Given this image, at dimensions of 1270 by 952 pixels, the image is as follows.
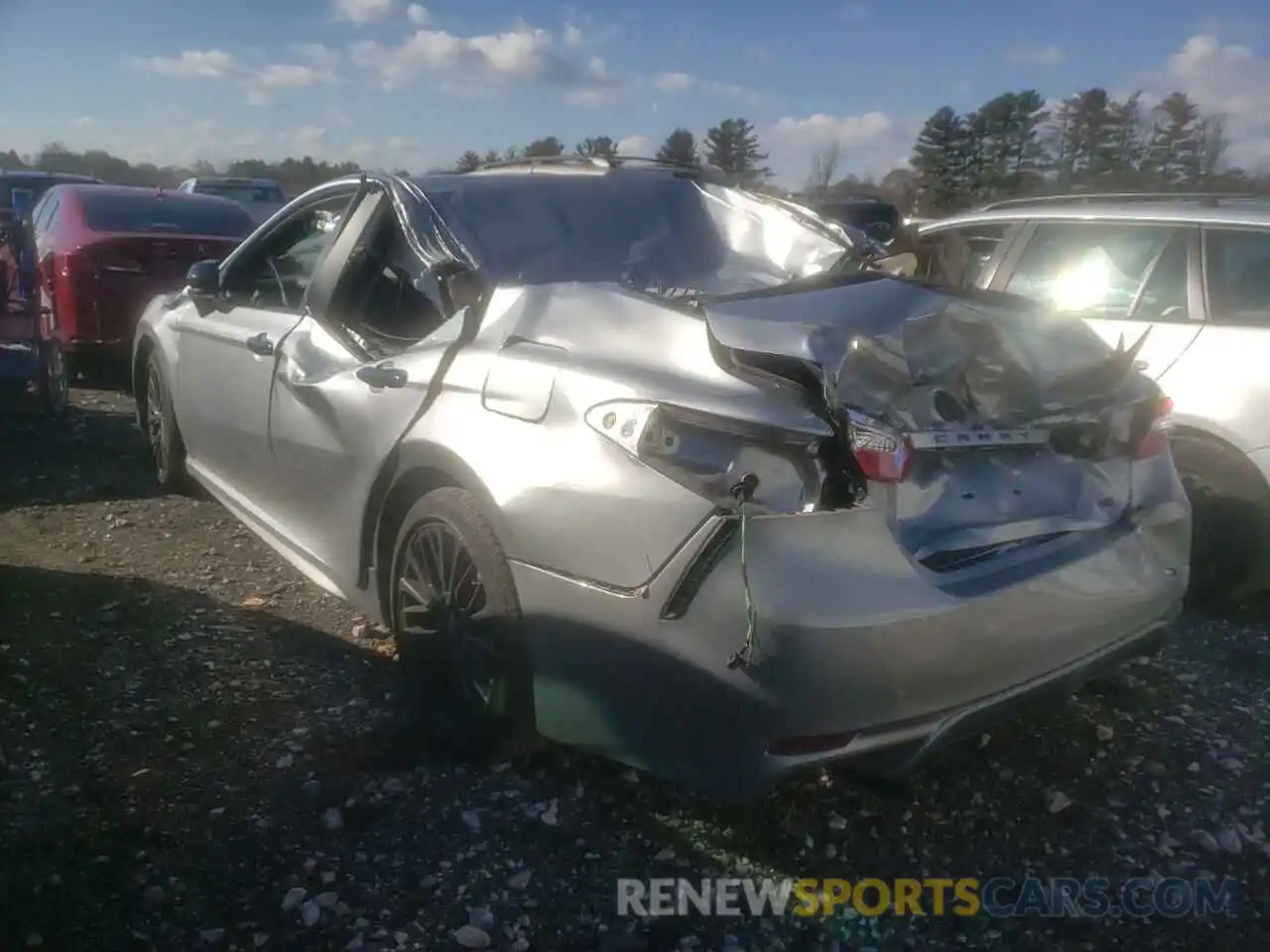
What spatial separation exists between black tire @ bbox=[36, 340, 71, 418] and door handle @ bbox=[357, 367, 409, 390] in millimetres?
4660

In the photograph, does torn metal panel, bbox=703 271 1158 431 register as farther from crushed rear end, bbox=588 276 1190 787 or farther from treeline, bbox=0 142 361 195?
treeline, bbox=0 142 361 195

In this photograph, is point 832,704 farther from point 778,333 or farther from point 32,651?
point 32,651

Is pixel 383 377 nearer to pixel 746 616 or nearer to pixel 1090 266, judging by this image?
pixel 746 616

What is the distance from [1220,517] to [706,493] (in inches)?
123

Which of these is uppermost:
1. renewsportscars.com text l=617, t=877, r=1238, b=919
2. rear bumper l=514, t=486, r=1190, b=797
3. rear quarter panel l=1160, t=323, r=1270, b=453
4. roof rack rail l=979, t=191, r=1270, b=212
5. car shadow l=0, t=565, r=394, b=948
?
roof rack rail l=979, t=191, r=1270, b=212

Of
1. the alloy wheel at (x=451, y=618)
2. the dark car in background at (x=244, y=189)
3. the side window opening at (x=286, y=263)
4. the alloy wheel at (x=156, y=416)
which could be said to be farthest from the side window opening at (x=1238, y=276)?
the dark car in background at (x=244, y=189)

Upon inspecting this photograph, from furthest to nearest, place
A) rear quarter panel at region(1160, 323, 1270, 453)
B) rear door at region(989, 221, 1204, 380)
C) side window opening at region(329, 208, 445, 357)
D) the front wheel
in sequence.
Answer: the front wheel
rear door at region(989, 221, 1204, 380)
rear quarter panel at region(1160, 323, 1270, 453)
side window opening at region(329, 208, 445, 357)

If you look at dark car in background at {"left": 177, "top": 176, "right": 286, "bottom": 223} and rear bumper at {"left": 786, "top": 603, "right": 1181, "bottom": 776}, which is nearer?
rear bumper at {"left": 786, "top": 603, "right": 1181, "bottom": 776}

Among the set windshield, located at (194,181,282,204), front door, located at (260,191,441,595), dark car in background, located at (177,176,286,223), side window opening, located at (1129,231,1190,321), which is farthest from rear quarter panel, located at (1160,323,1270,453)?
windshield, located at (194,181,282,204)

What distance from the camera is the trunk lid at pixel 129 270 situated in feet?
26.1

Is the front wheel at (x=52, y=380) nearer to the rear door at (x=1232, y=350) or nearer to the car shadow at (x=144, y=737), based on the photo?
the car shadow at (x=144, y=737)

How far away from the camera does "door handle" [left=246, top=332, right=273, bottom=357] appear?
4.15m

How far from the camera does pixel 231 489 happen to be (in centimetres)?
466

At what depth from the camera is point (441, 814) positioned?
117 inches
